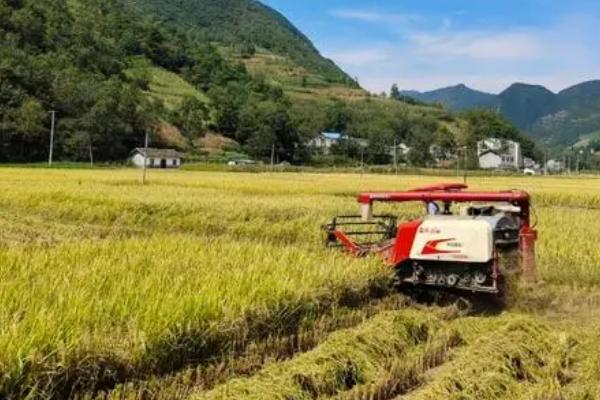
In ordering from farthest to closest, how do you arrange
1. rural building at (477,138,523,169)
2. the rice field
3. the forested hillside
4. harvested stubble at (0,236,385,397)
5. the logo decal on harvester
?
rural building at (477,138,523,169) < the forested hillside < the logo decal on harvester < the rice field < harvested stubble at (0,236,385,397)

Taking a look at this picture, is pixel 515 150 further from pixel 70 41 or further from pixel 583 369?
pixel 583 369

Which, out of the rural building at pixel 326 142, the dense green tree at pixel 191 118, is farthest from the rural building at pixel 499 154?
the dense green tree at pixel 191 118

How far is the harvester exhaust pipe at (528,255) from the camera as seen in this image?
8695mm

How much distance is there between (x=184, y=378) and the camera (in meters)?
5.02

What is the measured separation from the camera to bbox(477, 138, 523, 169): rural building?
438 ft

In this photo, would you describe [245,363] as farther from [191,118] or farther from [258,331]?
[191,118]

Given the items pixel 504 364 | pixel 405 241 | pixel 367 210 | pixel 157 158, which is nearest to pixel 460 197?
pixel 405 241

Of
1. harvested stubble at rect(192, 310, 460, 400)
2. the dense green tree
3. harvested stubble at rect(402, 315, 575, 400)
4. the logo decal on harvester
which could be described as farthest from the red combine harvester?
the dense green tree

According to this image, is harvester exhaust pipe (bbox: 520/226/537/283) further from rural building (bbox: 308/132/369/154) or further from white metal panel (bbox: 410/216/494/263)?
rural building (bbox: 308/132/369/154)

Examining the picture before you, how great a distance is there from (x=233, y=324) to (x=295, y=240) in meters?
10.1

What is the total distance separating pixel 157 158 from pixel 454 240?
75468mm

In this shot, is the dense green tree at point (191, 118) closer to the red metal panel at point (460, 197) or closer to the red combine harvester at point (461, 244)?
the red metal panel at point (460, 197)

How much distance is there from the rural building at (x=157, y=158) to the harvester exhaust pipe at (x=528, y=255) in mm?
71528

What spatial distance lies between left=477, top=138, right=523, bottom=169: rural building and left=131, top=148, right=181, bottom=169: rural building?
64273mm
